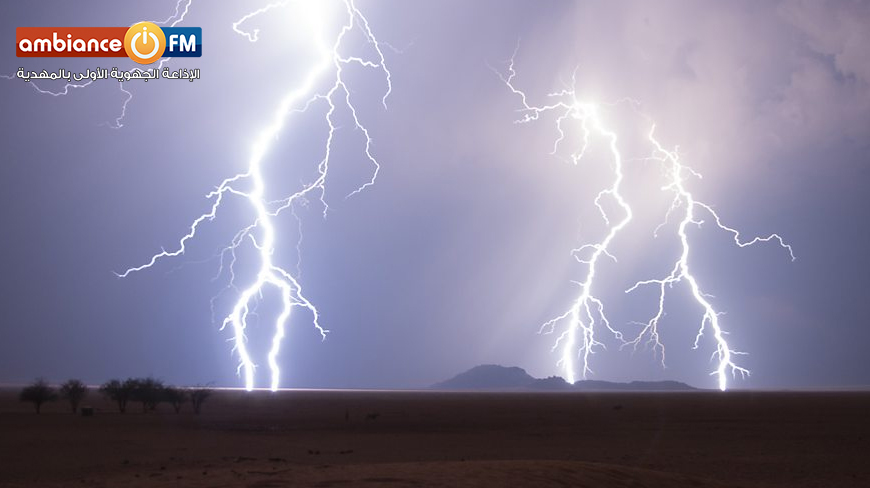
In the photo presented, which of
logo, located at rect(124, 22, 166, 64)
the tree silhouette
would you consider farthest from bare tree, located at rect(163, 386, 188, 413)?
logo, located at rect(124, 22, 166, 64)

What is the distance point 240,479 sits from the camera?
10.9 metres

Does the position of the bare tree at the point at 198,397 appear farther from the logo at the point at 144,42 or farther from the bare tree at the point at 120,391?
the logo at the point at 144,42

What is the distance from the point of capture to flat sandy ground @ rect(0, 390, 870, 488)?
11.2 m

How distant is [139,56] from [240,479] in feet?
68.7

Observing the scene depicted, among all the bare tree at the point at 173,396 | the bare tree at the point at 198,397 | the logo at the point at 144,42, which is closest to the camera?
the logo at the point at 144,42

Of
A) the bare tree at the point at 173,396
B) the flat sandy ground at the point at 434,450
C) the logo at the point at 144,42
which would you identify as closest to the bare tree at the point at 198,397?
the bare tree at the point at 173,396

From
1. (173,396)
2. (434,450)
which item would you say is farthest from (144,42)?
(173,396)

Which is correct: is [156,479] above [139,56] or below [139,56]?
below

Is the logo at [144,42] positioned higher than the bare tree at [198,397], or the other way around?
the logo at [144,42]

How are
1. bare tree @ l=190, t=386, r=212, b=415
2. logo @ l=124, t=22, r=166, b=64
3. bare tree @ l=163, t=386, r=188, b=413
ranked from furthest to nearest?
bare tree @ l=163, t=386, r=188, b=413
bare tree @ l=190, t=386, r=212, b=415
logo @ l=124, t=22, r=166, b=64

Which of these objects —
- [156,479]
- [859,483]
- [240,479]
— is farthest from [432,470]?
[859,483]

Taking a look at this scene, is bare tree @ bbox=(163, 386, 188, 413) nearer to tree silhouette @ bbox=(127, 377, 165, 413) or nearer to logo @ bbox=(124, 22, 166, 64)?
tree silhouette @ bbox=(127, 377, 165, 413)

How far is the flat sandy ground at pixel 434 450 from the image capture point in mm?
11203

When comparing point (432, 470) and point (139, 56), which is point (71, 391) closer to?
point (139, 56)
